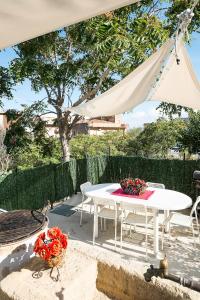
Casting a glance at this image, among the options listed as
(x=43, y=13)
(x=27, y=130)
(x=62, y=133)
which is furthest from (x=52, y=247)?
(x=62, y=133)

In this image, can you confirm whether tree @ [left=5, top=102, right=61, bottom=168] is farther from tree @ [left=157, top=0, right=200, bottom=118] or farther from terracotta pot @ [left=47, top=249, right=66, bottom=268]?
terracotta pot @ [left=47, top=249, right=66, bottom=268]

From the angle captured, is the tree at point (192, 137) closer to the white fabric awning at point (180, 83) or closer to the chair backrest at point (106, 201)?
the white fabric awning at point (180, 83)

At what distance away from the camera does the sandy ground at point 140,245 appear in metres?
4.65

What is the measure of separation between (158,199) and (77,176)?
4.20 meters

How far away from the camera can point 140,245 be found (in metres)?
5.35

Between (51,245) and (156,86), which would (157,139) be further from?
(51,245)

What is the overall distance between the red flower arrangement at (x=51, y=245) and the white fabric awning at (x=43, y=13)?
1656 mm

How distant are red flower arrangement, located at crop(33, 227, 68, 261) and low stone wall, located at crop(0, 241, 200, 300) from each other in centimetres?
17

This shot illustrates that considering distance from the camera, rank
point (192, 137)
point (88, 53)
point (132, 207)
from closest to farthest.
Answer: point (132, 207) < point (88, 53) < point (192, 137)

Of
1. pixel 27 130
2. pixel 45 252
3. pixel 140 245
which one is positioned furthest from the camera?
pixel 27 130

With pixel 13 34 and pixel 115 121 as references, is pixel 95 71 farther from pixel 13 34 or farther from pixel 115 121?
pixel 115 121

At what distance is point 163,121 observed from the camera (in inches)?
810

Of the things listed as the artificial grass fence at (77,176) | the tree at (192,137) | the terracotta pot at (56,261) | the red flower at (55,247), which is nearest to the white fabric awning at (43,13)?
the red flower at (55,247)

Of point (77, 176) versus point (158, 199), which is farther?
point (77, 176)
